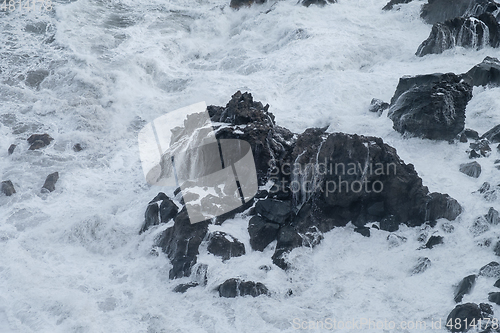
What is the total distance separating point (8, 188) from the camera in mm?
15484

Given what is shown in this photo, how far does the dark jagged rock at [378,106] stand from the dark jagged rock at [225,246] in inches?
280

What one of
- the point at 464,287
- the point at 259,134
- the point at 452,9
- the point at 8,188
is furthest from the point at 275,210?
the point at 452,9

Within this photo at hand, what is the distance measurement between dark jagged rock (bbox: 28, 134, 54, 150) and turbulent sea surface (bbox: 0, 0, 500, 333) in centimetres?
23

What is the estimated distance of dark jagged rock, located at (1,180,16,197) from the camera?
608 inches

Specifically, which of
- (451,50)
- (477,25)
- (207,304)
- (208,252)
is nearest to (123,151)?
(208,252)

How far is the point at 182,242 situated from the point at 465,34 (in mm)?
14303

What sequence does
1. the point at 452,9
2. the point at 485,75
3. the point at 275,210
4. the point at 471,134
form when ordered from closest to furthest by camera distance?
the point at 275,210 < the point at 471,134 < the point at 485,75 < the point at 452,9

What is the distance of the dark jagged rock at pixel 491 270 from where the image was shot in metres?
10.5

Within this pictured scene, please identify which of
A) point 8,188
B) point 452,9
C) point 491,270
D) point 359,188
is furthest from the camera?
point 452,9

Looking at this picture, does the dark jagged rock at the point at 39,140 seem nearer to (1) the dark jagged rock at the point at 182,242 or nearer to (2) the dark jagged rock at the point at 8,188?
(2) the dark jagged rock at the point at 8,188

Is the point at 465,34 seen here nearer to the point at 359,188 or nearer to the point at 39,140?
the point at 359,188

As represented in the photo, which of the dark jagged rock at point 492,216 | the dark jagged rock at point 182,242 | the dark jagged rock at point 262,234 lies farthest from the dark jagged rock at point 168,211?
the dark jagged rock at point 492,216

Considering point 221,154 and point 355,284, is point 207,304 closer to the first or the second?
point 355,284

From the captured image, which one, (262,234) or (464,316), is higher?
(464,316)
